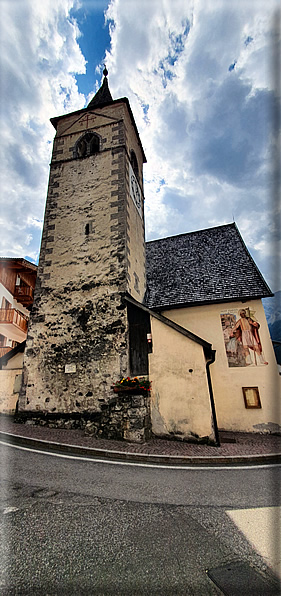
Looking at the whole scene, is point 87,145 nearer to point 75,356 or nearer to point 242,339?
point 75,356

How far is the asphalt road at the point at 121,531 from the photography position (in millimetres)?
1874

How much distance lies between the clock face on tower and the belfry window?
76.9 inches

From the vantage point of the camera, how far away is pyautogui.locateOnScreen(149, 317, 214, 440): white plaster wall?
762 centimetres

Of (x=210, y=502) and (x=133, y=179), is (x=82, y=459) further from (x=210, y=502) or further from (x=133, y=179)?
(x=133, y=179)

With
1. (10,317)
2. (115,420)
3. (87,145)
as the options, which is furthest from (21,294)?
(87,145)

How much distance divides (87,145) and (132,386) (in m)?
11.2

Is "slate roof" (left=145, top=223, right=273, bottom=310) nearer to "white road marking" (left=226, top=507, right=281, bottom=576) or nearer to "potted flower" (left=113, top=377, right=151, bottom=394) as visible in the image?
"potted flower" (left=113, top=377, right=151, bottom=394)

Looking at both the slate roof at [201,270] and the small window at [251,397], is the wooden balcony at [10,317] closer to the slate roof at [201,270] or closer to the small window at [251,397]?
the slate roof at [201,270]

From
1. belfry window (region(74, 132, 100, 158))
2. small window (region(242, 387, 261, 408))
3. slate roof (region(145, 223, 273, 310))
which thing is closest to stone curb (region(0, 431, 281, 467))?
small window (region(242, 387, 261, 408))

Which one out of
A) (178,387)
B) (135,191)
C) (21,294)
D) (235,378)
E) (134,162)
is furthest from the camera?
(134,162)

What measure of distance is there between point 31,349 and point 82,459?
17.0 feet

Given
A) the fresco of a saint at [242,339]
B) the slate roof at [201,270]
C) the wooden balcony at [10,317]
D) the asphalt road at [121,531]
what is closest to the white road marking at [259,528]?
the asphalt road at [121,531]

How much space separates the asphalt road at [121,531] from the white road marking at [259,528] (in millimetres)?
36

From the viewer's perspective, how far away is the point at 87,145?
12.9 metres
